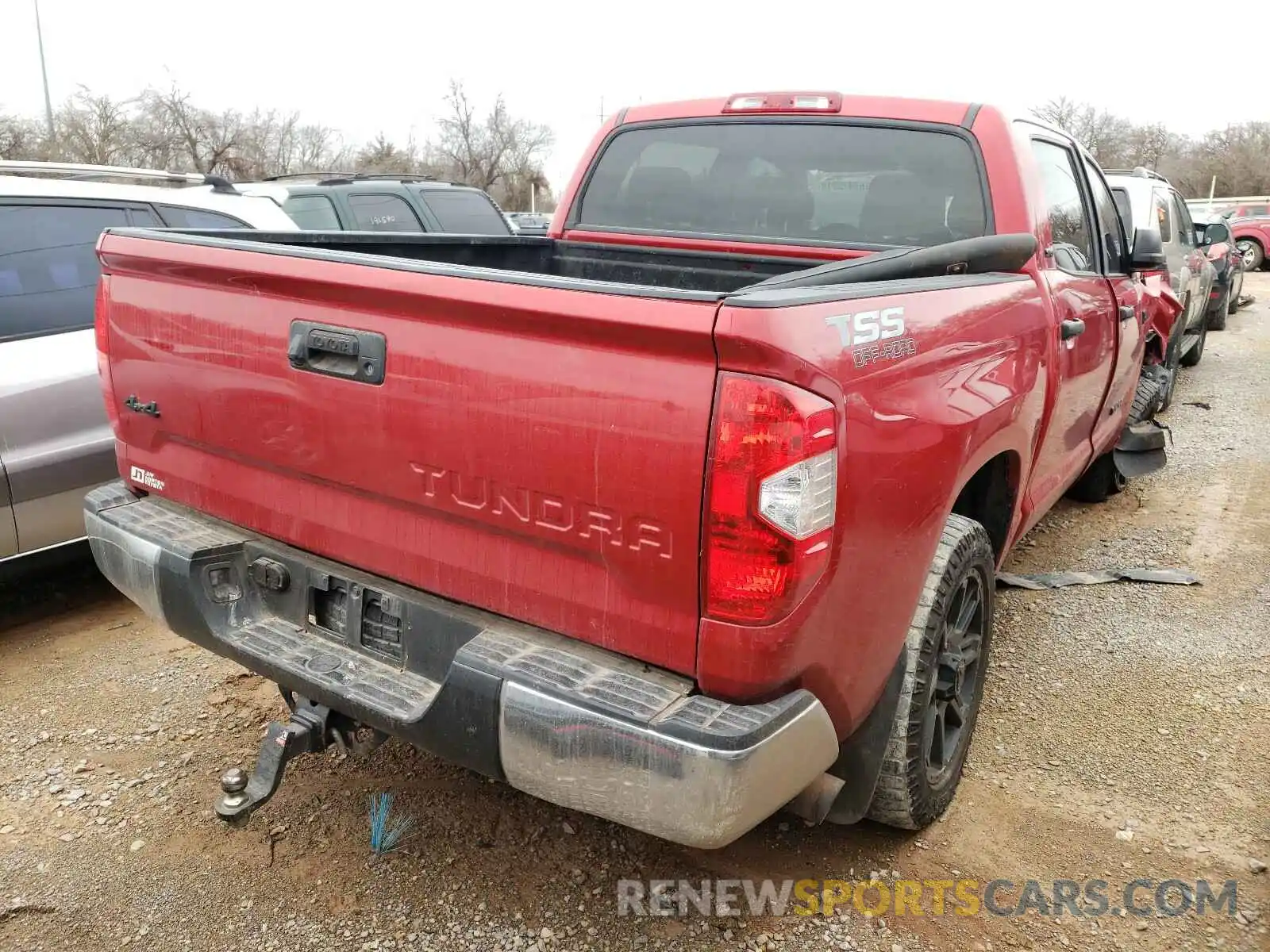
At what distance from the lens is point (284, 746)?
7.81 ft

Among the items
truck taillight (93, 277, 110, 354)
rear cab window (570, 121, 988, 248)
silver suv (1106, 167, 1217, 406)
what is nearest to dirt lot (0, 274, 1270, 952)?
truck taillight (93, 277, 110, 354)

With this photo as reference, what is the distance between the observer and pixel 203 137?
108ft

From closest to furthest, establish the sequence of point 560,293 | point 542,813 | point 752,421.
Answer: point 752,421, point 560,293, point 542,813

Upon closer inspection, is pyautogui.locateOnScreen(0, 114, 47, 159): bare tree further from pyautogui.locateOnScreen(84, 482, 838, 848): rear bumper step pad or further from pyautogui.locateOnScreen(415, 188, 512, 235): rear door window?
pyautogui.locateOnScreen(84, 482, 838, 848): rear bumper step pad

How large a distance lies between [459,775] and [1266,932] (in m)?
2.23

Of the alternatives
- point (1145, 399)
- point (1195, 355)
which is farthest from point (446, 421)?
point (1195, 355)

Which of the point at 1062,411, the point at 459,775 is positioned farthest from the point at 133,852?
the point at 1062,411

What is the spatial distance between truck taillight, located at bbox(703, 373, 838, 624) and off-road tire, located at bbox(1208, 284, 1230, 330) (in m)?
13.5

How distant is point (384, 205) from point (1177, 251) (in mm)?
6947

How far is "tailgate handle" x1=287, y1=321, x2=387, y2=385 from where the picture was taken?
2166 mm

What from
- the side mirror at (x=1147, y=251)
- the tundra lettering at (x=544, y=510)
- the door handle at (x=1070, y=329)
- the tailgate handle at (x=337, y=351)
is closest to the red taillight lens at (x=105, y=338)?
the tailgate handle at (x=337, y=351)

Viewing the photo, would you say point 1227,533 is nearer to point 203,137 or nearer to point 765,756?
point 765,756

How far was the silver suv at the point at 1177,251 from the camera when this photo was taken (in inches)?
327

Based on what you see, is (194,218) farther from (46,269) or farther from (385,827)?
(385,827)
